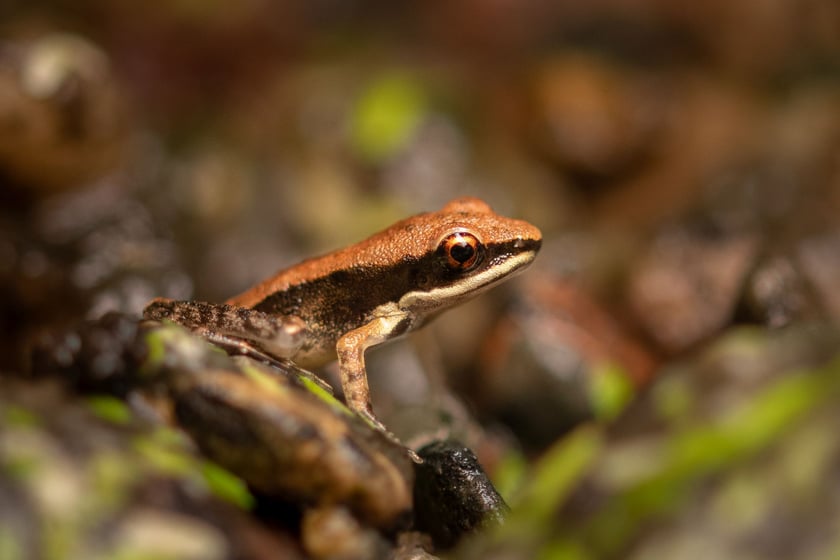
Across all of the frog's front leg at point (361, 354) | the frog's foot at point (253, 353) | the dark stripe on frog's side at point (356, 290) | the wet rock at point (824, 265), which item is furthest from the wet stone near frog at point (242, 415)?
the wet rock at point (824, 265)

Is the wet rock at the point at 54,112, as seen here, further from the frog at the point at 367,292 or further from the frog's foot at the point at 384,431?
the frog's foot at the point at 384,431

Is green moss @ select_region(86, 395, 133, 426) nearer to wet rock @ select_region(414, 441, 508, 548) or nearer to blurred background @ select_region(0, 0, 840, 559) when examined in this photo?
blurred background @ select_region(0, 0, 840, 559)

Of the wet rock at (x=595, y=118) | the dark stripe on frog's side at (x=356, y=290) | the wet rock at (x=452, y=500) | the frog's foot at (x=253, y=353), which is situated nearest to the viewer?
the wet rock at (x=452, y=500)

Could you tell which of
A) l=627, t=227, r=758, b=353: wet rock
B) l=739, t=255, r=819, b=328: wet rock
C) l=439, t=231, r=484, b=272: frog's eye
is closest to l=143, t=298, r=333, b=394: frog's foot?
l=439, t=231, r=484, b=272: frog's eye

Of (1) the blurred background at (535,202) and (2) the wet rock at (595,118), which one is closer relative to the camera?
(1) the blurred background at (535,202)

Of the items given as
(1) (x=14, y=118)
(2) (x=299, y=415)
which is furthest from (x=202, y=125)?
(2) (x=299, y=415)

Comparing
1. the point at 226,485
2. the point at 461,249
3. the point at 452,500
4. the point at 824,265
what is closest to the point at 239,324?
the point at 226,485
